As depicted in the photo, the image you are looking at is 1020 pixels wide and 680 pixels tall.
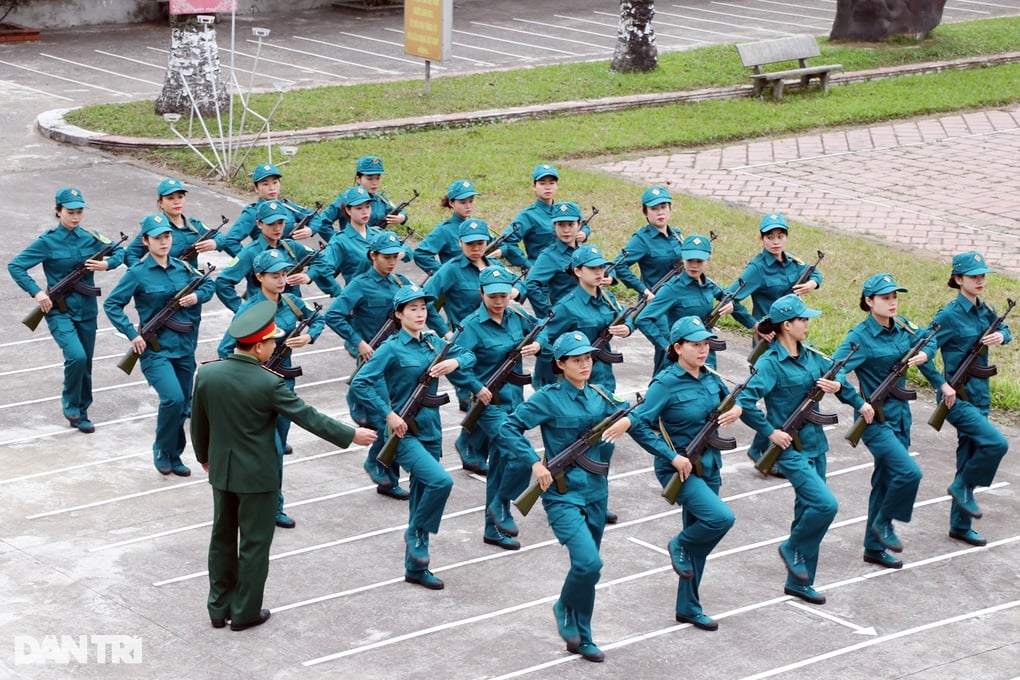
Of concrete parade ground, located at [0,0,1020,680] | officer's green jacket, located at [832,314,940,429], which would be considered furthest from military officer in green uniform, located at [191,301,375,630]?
officer's green jacket, located at [832,314,940,429]

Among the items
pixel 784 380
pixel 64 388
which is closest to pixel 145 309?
pixel 64 388

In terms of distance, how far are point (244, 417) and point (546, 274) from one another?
13.9 feet

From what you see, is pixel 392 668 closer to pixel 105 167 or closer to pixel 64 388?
pixel 64 388

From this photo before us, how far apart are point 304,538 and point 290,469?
1335 mm

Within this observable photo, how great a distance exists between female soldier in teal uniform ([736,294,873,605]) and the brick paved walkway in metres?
7.86

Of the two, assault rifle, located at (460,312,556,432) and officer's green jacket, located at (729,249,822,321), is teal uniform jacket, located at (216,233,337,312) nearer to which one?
assault rifle, located at (460,312,556,432)

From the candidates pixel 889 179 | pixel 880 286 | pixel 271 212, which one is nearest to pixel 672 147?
pixel 889 179

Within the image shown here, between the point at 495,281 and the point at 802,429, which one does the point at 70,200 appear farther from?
the point at 802,429

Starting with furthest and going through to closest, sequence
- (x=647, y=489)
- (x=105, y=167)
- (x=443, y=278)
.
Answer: (x=105, y=167) < (x=443, y=278) < (x=647, y=489)

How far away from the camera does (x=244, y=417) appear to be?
28.3 feet

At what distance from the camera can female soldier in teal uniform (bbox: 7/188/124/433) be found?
39.4 ft

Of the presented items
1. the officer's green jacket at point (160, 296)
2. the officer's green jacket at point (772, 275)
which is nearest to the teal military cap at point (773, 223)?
the officer's green jacket at point (772, 275)

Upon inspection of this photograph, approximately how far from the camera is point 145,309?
11531mm

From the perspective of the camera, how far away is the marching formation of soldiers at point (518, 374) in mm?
8695
